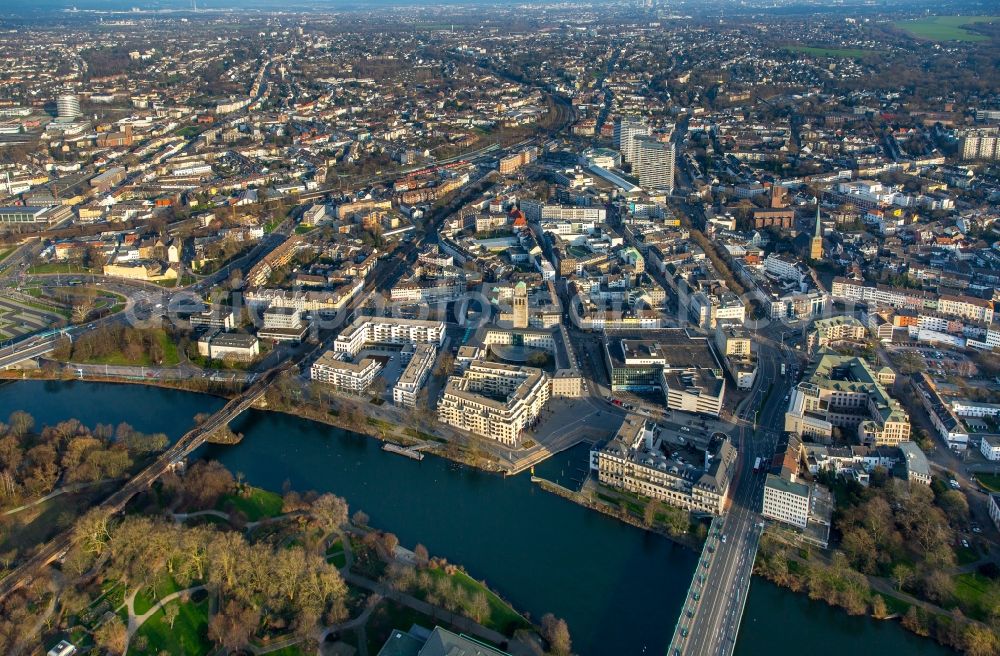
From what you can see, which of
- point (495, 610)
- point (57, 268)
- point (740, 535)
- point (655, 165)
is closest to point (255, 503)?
point (495, 610)

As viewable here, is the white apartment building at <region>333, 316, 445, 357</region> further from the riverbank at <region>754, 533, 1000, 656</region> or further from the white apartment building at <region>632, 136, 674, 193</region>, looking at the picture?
the white apartment building at <region>632, 136, 674, 193</region>

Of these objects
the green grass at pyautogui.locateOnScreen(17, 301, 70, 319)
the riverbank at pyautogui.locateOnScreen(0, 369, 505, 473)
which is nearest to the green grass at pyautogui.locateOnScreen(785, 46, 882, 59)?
the riverbank at pyautogui.locateOnScreen(0, 369, 505, 473)

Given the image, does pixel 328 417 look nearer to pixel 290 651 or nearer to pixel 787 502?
pixel 290 651

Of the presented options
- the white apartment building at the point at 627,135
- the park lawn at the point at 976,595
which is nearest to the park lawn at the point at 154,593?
the park lawn at the point at 976,595

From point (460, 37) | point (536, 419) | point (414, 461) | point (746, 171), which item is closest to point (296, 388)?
point (414, 461)

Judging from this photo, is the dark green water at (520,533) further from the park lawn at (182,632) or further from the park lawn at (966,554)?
the park lawn at (182,632)

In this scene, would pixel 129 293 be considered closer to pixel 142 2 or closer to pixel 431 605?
pixel 431 605
